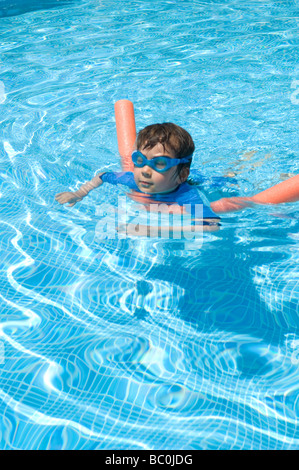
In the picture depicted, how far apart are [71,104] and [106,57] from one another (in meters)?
1.51

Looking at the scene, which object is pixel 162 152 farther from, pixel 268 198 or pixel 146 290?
pixel 146 290

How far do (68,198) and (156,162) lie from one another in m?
0.66

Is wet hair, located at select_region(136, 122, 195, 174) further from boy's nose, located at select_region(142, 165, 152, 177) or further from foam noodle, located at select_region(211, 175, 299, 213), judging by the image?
foam noodle, located at select_region(211, 175, 299, 213)

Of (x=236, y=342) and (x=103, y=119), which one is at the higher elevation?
(x=103, y=119)

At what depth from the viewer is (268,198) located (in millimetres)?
3301

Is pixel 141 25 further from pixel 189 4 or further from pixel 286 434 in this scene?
pixel 286 434

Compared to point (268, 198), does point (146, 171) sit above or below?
above

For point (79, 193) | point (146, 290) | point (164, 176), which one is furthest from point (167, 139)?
point (146, 290)

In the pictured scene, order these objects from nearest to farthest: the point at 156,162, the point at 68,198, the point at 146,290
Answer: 1. the point at 146,290
2. the point at 156,162
3. the point at 68,198

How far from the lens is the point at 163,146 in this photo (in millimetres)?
3209

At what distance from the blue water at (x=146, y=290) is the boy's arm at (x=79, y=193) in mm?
59

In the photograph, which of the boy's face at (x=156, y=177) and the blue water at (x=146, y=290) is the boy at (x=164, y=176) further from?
the blue water at (x=146, y=290)

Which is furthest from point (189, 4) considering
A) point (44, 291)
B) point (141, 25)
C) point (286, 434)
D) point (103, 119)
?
point (286, 434)

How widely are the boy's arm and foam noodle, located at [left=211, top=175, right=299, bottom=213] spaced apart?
797 mm
